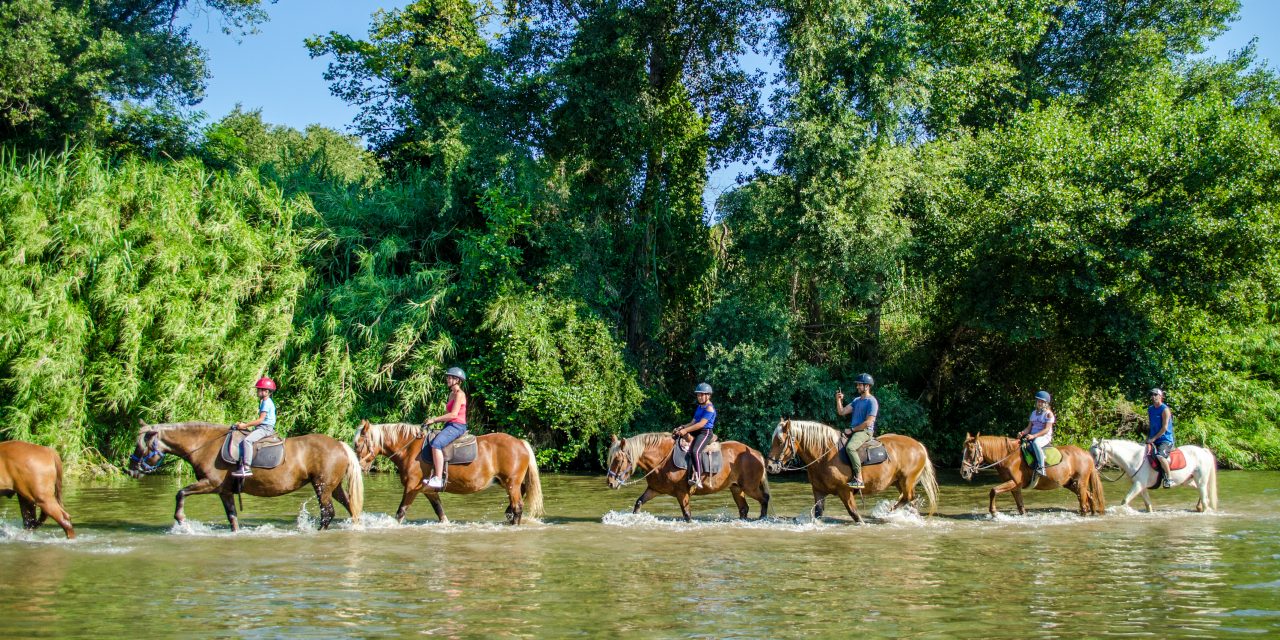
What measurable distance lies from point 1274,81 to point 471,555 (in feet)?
97.2

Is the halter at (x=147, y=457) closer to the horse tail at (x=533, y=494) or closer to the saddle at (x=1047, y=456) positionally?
the horse tail at (x=533, y=494)

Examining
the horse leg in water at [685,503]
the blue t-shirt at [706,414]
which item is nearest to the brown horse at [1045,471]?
the blue t-shirt at [706,414]

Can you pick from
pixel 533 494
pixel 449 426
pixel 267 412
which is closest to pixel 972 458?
pixel 533 494

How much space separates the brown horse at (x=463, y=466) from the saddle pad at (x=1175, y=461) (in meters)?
10.8

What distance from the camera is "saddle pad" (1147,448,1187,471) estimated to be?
16.7 meters

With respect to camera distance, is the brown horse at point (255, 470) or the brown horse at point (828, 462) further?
the brown horse at point (828, 462)

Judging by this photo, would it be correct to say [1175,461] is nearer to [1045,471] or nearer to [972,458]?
[1045,471]

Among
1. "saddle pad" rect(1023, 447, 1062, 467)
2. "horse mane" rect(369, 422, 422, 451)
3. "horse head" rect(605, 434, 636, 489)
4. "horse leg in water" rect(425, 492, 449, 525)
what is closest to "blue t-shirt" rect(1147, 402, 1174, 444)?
"saddle pad" rect(1023, 447, 1062, 467)

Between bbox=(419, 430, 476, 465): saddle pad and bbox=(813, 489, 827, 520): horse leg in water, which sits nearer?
bbox=(419, 430, 476, 465): saddle pad

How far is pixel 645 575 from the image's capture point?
10.9m

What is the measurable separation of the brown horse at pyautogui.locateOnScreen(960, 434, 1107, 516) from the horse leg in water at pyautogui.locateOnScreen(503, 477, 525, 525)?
7.61 m

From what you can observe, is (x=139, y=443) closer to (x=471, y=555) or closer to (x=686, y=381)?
(x=471, y=555)

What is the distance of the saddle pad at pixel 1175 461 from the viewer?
16672 millimetres

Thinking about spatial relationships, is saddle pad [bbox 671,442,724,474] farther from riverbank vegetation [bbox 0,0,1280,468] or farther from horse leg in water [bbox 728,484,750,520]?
riverbank vegetation [bbox 0,0,1280,468]
